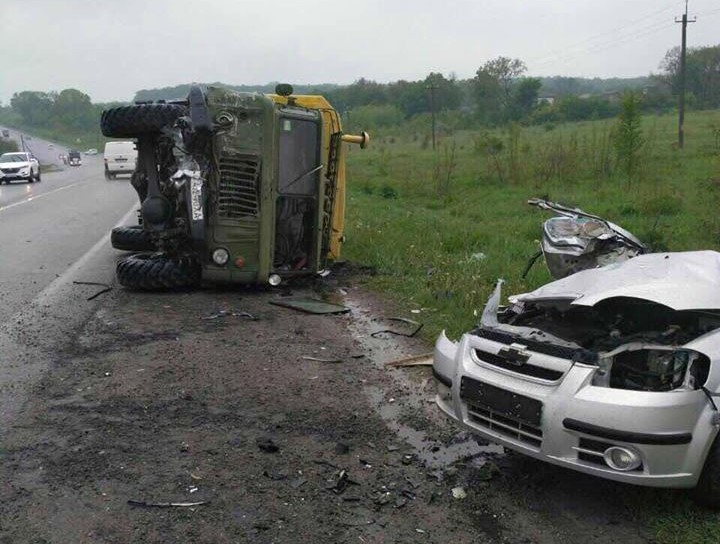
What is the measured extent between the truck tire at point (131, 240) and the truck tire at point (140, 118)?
1968mm

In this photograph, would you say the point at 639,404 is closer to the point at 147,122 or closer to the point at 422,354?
the point at 422,354

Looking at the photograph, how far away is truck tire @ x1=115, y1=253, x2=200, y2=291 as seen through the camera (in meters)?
8.01

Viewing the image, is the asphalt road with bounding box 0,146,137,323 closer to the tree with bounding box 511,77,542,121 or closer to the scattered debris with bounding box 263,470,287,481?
the scattered debris with bounding box 263,470,287,481

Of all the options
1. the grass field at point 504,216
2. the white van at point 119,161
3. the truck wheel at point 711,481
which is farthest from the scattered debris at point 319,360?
the white van at point 119,161

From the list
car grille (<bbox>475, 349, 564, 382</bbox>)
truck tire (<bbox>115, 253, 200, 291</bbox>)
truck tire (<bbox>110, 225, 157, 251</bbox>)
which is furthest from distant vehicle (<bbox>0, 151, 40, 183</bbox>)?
car grille (<bbox>475, 349, 564, 382</bbox>)

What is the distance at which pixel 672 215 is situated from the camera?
14.2 meters

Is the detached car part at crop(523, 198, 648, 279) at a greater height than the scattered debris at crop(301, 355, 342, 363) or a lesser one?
greater

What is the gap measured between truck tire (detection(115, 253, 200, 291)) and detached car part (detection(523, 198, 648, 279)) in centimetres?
448

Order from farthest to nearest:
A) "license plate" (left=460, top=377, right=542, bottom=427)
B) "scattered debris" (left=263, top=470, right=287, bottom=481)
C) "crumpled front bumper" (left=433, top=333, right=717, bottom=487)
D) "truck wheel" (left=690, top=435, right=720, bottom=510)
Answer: "scattered debris" (left=263, top=470, right=287, bottom=481) → "license plate" (left=460, top=377, right=542, bottom=427) → "truck wheel" (left=690, top=435, right=720, bottom=510) → "crumpled front bumper" (left=433, top=333, right=717, bottom=487)

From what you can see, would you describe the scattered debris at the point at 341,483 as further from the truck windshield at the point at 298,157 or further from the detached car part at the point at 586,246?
the truck windshield at the point at 298,157

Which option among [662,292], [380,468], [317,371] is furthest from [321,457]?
[662,292]

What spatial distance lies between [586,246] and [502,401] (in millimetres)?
1693

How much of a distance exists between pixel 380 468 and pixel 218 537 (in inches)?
41.4

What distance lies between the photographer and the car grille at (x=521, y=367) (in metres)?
3.39
